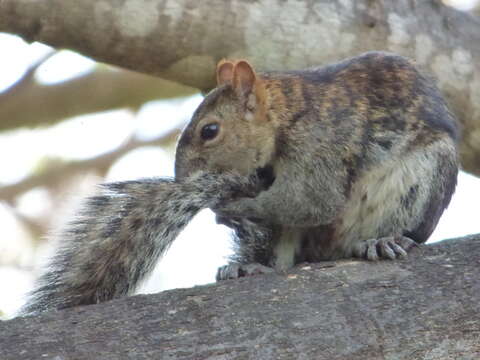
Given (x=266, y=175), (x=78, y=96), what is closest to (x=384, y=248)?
(x=266, y=175)

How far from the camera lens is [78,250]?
300cm

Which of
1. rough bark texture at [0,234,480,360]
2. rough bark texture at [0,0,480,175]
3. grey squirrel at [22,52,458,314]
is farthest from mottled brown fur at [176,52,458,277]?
rough bark texture at [0,234,480,360]

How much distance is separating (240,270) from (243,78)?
793mm

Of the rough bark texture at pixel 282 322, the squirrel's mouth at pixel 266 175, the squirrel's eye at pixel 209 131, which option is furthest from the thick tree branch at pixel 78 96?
the rough bark texture at pixel 282 322

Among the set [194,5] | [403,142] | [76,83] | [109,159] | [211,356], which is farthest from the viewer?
[109,159]

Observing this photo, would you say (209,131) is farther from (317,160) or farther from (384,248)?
(384,248)

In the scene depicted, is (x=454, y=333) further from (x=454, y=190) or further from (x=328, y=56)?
(x=328, y=56)

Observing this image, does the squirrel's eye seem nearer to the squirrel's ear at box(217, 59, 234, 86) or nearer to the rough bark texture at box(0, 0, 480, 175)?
the squirrel's ear at box(217, 59, 234, 86)

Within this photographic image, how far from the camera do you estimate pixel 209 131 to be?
3725mm

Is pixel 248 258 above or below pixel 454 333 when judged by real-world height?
above

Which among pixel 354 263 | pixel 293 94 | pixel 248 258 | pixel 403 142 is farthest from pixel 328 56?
pixel 354 263

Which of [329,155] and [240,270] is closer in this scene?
[240,270]

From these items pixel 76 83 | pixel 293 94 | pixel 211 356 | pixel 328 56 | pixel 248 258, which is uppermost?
pixel 76 83

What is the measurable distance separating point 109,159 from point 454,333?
11.5ft
